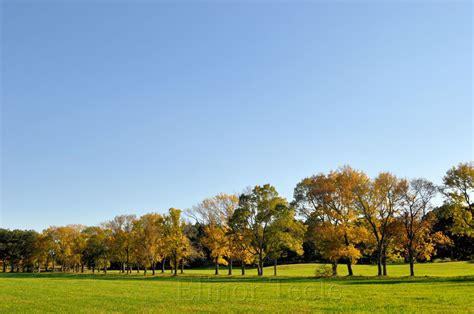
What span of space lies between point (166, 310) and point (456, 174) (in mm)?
40186

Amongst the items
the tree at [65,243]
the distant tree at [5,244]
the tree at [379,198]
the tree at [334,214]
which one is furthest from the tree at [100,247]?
the tree at [379,198]

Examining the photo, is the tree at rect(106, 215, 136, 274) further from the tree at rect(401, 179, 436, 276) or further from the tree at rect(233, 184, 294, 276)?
the tree at rect(401, 179, 436, 276)

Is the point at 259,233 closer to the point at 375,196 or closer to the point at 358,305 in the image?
the point at 375,196

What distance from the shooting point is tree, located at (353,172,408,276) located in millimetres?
53438

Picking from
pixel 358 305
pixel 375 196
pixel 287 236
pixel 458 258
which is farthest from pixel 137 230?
pixel 458 258

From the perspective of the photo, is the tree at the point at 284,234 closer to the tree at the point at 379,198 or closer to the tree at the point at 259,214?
the tree at the point at 259,214

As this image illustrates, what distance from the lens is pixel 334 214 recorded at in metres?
54.3

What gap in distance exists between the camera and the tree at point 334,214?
52.5 metres

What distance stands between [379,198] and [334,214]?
657 centimetres

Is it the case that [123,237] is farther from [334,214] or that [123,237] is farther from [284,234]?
[334,214]

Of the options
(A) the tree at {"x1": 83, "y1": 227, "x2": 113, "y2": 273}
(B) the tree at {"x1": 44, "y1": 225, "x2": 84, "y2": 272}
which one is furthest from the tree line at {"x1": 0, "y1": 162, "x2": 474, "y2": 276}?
(B) the tree at {"x1": 44, "y1": 225, "x2": 84, "y2": 272}

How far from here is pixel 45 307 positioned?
83.5ft

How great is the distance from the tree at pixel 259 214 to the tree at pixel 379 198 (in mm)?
12189

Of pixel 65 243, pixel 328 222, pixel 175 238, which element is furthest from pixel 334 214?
pixel 65 243
